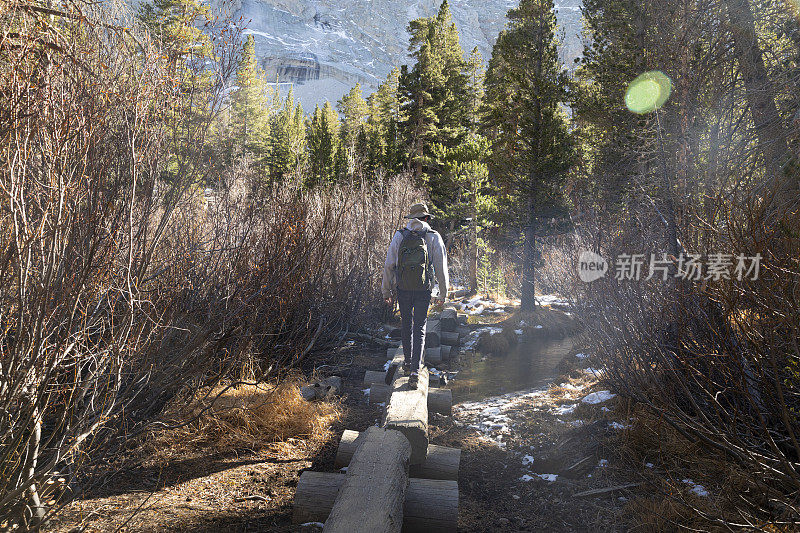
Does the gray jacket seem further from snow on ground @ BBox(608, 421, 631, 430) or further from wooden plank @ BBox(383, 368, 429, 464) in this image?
snow on ground @ BBox(608, 421, 631, 430)

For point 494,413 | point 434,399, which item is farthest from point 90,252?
point 494,413

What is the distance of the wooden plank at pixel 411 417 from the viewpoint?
414 cm

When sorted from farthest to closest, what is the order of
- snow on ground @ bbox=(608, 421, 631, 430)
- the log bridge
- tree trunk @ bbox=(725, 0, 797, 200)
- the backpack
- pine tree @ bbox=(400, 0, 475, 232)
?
1. pine tree @ bbox=(400, 0, 475, 232)
2. tree trunk @ bbox=(725, 0, 797, 200)
3. the backpack
4. snow on ground @ bbox=(608, 421, 631, 430)
5. the log bridge

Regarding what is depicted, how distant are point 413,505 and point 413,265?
2682 millimetres

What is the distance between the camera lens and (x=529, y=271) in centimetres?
1563

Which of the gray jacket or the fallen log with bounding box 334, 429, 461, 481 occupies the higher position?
the gray jacket

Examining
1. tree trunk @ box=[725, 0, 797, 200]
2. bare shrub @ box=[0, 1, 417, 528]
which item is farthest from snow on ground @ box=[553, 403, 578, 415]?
tree trunk @ box=[725, 0, 797, 200]

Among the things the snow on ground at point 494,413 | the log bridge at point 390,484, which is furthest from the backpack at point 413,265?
the snow on ground at point 494,413

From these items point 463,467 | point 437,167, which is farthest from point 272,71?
point 463,467

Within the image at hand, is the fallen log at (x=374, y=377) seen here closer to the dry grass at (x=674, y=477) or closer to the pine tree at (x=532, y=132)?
the dry grass at (x=674, y=477)

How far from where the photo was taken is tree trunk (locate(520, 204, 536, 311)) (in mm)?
15516

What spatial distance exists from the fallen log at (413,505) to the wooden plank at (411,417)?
0.67 meters

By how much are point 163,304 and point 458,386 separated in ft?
15.8

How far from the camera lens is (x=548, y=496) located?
415 cm
